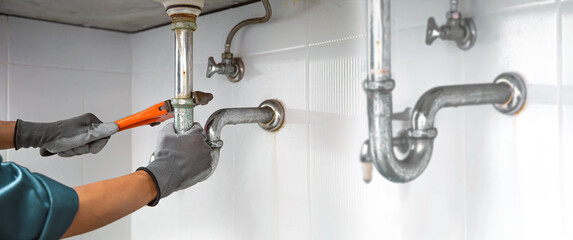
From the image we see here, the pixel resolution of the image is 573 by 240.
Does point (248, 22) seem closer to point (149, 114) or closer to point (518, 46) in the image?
point (149, 114)

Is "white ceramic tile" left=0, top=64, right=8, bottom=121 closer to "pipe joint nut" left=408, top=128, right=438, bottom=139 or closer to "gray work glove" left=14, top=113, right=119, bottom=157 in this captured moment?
"gray work glove" left=14, top=113, right=119, bottom=157

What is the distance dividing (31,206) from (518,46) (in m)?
0.73

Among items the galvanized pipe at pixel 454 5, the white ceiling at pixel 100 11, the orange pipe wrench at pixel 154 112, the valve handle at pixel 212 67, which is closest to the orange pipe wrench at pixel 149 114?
the orange pipe wrench at pixel 154 112

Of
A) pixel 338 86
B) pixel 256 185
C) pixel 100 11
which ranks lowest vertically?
pixel 256 185

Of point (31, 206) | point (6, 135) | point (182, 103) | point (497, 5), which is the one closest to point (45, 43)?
point (6, 135)

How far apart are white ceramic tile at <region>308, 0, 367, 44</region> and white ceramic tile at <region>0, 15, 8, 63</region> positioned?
883 millimetres

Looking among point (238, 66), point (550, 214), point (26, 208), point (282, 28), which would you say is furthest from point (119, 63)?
point (550, 214)

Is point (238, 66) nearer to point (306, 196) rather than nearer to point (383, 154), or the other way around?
point (306, 196)

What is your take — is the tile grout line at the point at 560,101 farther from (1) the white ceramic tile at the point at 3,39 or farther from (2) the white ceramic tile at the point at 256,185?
(1) the white ceramic tile at the point at 3,39

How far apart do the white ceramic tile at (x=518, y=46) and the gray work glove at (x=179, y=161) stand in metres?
0.49

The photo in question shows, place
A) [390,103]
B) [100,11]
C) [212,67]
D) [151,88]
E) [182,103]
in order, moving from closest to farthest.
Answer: [390,103], [182,103], [212,67], [100,11], [151,88]

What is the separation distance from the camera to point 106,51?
5.07 ft

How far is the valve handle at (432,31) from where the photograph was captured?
779 mm

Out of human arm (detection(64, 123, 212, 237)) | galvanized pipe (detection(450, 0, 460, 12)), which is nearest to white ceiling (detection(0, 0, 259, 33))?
human arm (detection(64, 123, 212, 237))
